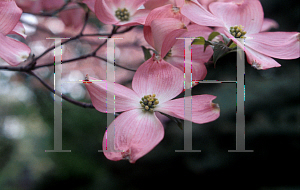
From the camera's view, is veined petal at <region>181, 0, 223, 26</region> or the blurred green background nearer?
veined petal at <region>181, 0, 223, 26</region>

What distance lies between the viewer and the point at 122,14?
0.43 meters

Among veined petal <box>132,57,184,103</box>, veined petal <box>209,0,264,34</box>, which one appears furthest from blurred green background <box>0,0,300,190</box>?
veined petal <box>132,57,184,103</box>

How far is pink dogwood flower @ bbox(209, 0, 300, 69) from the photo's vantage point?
1.06 feet

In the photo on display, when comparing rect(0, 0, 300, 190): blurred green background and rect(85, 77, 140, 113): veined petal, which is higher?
rect(85, 77, 140, 113): veined petal

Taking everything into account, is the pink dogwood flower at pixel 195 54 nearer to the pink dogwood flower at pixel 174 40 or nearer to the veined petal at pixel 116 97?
the pink dogwood flower at pixel 174 40

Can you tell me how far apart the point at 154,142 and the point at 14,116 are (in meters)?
0.70

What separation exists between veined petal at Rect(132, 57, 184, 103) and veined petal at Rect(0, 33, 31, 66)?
15 centimetres

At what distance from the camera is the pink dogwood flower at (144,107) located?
279 mm

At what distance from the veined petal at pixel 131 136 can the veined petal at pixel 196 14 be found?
0.50 ft

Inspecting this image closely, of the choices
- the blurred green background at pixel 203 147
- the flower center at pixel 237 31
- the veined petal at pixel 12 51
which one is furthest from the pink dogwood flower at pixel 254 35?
Answer: the blurred green background at pixel 203 147

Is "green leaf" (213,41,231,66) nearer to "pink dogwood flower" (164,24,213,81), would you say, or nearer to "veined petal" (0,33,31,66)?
"pink dogwood flower" (164,24,213,81)

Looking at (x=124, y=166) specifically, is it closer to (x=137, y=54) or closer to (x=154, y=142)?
(x=137, y=54)

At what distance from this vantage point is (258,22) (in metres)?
0.41

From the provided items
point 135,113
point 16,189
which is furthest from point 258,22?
point 16,189
